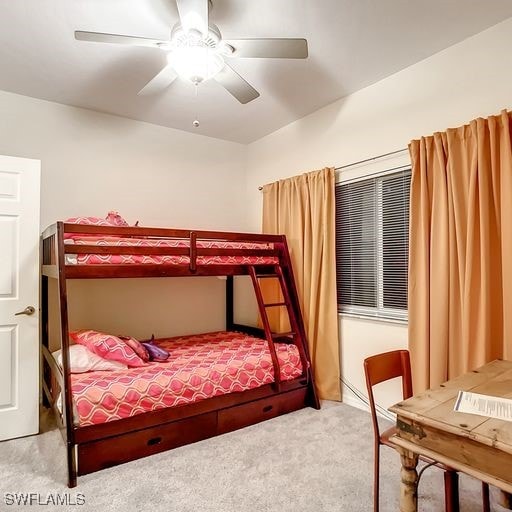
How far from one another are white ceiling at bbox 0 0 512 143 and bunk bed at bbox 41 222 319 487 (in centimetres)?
121

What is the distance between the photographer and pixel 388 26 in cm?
215

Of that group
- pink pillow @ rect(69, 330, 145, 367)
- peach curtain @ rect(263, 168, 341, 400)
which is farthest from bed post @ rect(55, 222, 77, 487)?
peach curtain @ rect(263, 168, 341, 400)

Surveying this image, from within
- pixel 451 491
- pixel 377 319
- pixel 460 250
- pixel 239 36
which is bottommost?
pixel 451 491

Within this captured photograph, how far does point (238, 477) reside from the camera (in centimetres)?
199

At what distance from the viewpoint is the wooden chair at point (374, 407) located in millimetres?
1472

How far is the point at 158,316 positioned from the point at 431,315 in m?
2.55

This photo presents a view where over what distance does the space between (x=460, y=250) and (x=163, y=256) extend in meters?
2.02

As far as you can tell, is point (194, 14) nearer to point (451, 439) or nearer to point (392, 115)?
point (392, 115)

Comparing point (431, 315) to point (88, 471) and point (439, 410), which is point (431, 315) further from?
point (88, 471)

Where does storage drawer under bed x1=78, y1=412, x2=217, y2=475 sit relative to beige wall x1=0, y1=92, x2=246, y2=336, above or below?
below

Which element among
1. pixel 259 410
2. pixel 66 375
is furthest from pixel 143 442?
pixel 259 410

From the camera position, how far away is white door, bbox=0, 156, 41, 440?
2471 mm

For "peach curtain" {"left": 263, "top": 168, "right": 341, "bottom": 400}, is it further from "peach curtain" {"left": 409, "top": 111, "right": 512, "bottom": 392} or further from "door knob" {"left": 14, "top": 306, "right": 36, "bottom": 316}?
"door knob" {"left": 14, "top": 306, "right": 36, "bottom": 316}

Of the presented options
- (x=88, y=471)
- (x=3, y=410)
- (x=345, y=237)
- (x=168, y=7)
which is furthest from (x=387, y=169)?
(x=3, y=410)
